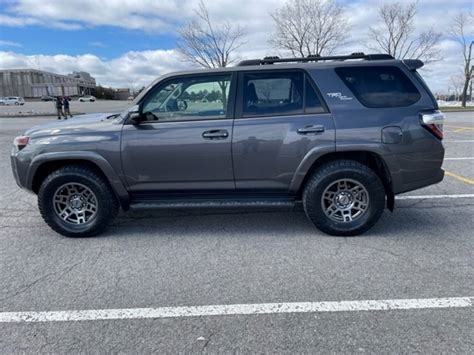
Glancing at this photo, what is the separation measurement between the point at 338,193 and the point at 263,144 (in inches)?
39.5

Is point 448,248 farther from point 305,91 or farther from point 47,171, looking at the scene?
point 47,171

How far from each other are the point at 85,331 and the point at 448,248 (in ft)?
11.1

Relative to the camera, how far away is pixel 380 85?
3795 millimetres

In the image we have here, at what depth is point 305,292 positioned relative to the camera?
2.83 m

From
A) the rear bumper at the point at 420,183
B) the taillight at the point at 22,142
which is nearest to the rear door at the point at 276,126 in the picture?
the rear bumper at the point at 420,183

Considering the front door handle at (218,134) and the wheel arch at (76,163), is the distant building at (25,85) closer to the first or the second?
the wheel arch at (76,163)

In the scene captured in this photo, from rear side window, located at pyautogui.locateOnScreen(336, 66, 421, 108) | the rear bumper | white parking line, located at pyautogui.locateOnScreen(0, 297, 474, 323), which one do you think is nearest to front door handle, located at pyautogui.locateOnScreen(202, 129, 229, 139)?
rear side window, located at pyautogui.locateOnScreen(336, 66, 421, 108)

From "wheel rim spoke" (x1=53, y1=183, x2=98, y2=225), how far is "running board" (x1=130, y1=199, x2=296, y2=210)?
0.51m

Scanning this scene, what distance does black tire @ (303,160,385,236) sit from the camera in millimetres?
3752

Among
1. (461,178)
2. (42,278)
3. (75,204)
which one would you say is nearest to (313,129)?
(75,204)

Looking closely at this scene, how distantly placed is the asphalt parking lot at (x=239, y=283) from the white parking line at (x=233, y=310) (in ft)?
0.04

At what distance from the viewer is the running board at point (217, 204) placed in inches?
152

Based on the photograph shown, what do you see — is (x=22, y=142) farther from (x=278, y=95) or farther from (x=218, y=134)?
(x=278, y=95)

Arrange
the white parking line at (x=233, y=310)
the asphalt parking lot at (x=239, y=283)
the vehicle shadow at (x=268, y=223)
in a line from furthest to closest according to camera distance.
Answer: the vehicle shadow at (x=268, y=223)
the white parking line at (x=233, y=310)
the asphalt parking lot at (x=239, y=283)
